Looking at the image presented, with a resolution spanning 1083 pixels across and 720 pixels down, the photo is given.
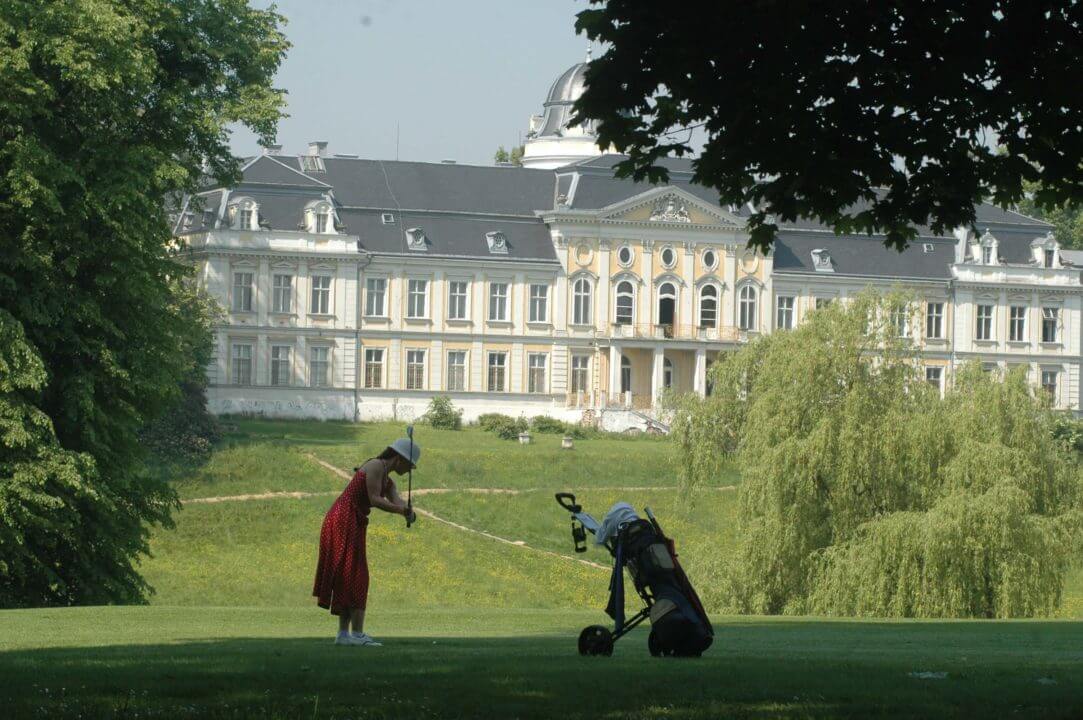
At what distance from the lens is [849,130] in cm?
884

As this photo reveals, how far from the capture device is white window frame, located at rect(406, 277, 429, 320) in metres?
65.4

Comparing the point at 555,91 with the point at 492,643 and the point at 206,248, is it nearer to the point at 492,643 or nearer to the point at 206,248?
the point at 206,248

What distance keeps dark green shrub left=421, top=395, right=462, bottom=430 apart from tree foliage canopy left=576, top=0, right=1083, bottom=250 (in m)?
50.5

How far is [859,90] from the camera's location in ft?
28.8

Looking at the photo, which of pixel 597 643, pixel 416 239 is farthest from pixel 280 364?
pixel 597 643

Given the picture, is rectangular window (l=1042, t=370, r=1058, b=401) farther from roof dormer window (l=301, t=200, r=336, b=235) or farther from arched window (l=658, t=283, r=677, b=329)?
roof dormer window (l=301, t=200, r=336, b=235)

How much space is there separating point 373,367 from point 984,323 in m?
25.2

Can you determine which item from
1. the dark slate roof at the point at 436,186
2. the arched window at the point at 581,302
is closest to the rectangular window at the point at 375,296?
the dark slate roof at the point at 436,186

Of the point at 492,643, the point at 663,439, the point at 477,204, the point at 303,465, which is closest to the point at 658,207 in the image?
the point at 477,204

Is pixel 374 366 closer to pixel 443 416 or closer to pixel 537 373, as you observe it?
pixel 443 416

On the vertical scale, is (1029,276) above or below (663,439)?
above

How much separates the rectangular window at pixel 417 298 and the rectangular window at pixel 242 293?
5896 millimetres

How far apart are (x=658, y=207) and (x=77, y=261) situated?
152ft

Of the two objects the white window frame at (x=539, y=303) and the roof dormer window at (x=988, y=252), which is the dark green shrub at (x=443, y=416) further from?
the roof dormer window at (x=988, y=252)
